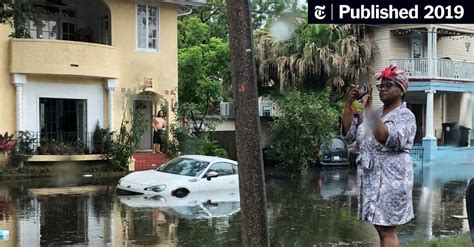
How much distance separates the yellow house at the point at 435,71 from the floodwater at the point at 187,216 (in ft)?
41.6

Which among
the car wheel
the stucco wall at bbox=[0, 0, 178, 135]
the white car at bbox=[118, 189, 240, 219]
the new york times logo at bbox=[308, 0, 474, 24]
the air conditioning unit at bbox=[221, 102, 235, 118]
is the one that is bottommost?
the white car at bbox=[118, 189, 240, 219]

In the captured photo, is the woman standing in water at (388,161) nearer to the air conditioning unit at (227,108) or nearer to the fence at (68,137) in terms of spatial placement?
the fence at (68,137)

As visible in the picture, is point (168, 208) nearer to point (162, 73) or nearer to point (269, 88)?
point (162, 73)

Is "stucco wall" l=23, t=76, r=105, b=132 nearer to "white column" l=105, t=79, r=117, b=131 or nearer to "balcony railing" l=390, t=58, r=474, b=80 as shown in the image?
"white column" l=105, t=79, r=117, b=131

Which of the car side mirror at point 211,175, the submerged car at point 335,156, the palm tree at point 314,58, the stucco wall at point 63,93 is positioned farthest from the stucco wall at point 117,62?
the car side mirror at point 211,175

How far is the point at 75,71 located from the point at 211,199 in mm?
8923

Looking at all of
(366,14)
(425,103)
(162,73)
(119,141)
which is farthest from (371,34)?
(366,14)

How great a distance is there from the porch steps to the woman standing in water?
60.5ft

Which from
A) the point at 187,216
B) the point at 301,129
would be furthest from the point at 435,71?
the point at 187,216

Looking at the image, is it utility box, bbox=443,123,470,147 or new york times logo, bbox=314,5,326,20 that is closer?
new york times logo, bbox=314,5,326,20

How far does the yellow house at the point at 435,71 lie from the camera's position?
3098 cm

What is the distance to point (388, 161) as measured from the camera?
4.92 metres

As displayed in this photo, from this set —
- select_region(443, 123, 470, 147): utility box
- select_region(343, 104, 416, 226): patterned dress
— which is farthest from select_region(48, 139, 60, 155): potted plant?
select_region(443, 123, 470, 147): utility box

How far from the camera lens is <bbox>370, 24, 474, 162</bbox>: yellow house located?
31.0 metres
